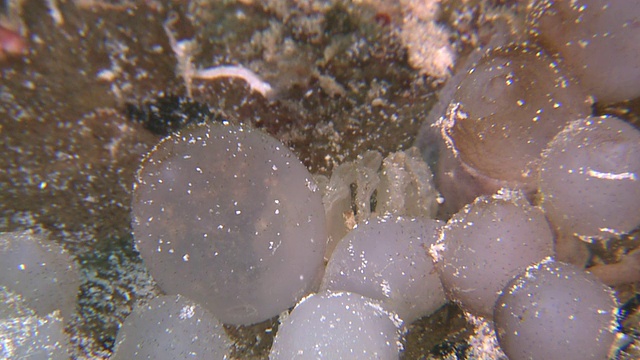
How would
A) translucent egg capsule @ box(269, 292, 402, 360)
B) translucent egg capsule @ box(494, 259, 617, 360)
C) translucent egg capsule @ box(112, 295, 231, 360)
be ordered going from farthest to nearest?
1. translucent egg capsule @ box(112, 295, 231, 360)
2. translucent egg capsule @ box(269, 292, 402, 360)
3. translucent egg capsule @ box(494, 259, 617, 360)

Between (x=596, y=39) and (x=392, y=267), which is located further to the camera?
(x=392, y=267)

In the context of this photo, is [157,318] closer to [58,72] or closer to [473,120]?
[58,72]

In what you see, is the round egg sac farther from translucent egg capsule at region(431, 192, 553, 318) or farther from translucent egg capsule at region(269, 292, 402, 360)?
translucent egg capsule at region(431, 192, 553, 318)

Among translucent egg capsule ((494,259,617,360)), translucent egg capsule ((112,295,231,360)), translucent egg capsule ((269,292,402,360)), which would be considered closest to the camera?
translucent egg capsule ((494,259,617,360))

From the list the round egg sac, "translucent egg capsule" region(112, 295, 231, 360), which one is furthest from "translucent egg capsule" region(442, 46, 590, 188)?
"translucent egg capsule" region(112, 295, 231, 360)

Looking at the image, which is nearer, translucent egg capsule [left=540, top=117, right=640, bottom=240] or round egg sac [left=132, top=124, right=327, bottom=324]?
translucent egg capsule [left=540, top=117, right=640, bottom=240]

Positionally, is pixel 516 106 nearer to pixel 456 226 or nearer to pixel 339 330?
pixel 456 226

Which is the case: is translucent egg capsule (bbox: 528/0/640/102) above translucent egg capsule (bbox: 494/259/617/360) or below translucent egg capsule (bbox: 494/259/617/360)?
above

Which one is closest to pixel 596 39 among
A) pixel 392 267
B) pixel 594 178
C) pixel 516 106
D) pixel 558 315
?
pixel 516 106
